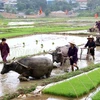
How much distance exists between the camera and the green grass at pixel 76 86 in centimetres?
888

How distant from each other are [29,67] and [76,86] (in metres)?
2.24

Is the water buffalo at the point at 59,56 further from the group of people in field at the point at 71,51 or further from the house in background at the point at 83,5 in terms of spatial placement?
the house in background at the point at 83,5

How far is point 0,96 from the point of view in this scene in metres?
8.84

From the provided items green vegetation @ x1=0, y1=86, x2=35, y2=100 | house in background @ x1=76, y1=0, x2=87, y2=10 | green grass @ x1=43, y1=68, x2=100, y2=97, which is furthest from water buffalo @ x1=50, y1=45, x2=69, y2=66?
house in background @ x1=76, y1=0, x2=87, y2=10

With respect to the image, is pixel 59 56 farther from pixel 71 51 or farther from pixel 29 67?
pixel 29 67

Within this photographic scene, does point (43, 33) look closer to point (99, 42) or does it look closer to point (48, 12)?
point (99, 42)

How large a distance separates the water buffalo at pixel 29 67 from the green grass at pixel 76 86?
4.79 ft

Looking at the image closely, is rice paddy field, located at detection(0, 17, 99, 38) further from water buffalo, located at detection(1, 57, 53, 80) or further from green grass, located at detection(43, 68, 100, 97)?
green grass, located at detection(43, 68, 100, 97)

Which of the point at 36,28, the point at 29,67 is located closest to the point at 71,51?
the point at 29,67

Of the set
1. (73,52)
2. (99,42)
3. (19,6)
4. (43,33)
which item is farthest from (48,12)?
(73,52)

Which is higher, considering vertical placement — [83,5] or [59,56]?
[59,56]

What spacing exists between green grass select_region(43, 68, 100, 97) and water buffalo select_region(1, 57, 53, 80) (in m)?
1.46

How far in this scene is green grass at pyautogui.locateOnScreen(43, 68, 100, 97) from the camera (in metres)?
8.88

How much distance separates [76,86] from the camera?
9.47m
